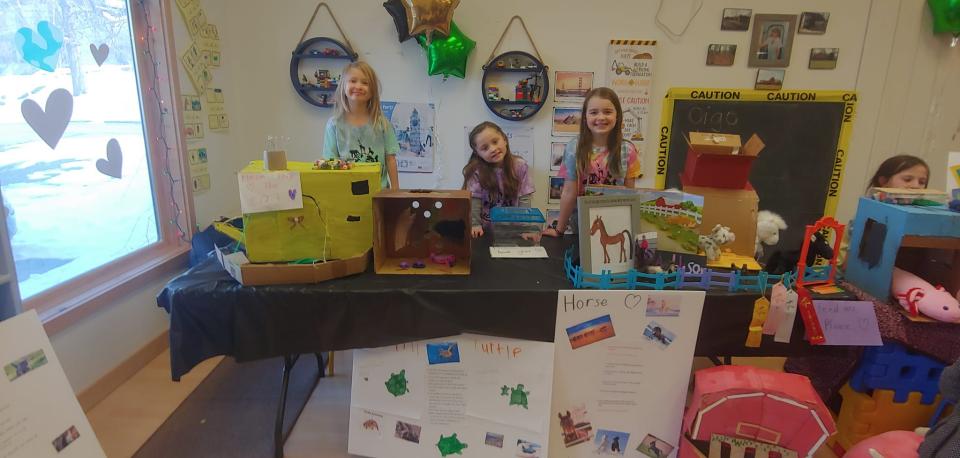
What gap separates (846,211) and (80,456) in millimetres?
3969

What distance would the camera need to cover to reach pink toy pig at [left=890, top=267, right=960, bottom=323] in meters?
1.37

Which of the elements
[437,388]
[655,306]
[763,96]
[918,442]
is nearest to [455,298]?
[437,388]

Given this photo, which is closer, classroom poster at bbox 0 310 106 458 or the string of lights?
classroom poster at bbox 0 310 106 458

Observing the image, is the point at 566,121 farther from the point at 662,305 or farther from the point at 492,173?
the point at 662,305

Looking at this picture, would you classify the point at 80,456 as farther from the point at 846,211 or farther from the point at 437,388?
the point at 846,211

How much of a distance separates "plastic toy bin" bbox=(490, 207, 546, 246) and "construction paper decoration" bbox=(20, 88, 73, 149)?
1690 mm

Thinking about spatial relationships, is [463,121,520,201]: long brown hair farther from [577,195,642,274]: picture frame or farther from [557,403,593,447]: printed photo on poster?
[557,403,593,447]: printed photo on poster

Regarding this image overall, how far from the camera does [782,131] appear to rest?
9.73 ft

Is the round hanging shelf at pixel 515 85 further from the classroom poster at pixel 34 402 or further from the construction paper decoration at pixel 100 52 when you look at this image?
the classroom poster at pixel 34 402

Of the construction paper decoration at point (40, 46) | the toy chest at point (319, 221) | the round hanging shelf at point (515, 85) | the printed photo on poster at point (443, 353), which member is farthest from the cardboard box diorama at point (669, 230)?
the construction paper decoration at point (40, 46)

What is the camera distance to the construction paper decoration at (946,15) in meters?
2.69

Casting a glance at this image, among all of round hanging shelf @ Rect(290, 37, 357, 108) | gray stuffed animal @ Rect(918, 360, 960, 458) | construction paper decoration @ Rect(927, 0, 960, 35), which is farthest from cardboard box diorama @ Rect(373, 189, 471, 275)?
construction paper decoration @ Rect(927, 0, 960, 35)

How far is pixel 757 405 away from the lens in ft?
4.29

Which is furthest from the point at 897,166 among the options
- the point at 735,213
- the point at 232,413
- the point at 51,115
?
the point at 51,115
